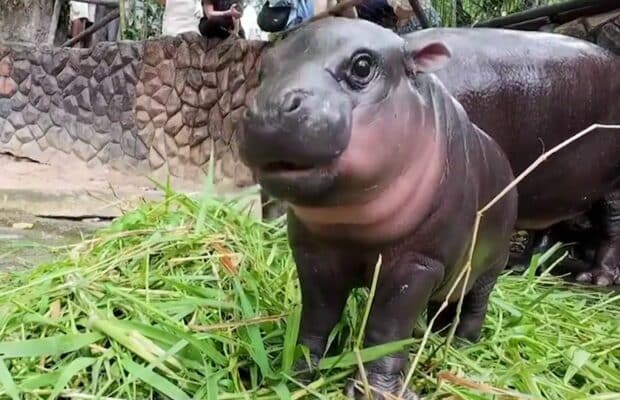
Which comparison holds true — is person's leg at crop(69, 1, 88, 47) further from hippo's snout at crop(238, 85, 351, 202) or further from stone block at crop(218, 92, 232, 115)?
hippo's snout at crop(238, 85, 351, 202)

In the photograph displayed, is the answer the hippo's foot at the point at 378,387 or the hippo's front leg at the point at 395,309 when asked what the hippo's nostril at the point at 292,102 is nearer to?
the hippo's front leg at the point at 395,309

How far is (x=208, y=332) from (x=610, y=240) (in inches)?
69.6

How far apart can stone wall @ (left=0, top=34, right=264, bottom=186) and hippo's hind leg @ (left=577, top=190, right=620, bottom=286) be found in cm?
250

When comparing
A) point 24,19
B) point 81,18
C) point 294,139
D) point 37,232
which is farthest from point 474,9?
point 294,139

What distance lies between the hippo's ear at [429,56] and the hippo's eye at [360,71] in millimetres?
121

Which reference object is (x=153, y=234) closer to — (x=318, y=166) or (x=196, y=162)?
(x=318, y=166)

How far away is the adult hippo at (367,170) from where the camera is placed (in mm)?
1086

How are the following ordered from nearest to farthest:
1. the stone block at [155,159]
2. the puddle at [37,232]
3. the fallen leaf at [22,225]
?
the puddle at [37,232], the fallen leaf at [22,225], the stone block at [155,159]

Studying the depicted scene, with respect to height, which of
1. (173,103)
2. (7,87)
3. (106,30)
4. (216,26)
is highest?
(216,26)

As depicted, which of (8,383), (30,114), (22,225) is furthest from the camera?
(30,114)

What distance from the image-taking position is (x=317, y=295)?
4.45 ft

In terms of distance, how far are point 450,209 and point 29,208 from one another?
12.5ft

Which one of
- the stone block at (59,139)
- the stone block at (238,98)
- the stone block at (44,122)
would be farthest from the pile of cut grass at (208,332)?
the stone block at (44,122)

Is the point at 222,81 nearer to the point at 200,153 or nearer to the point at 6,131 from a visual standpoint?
the point at 200,153
